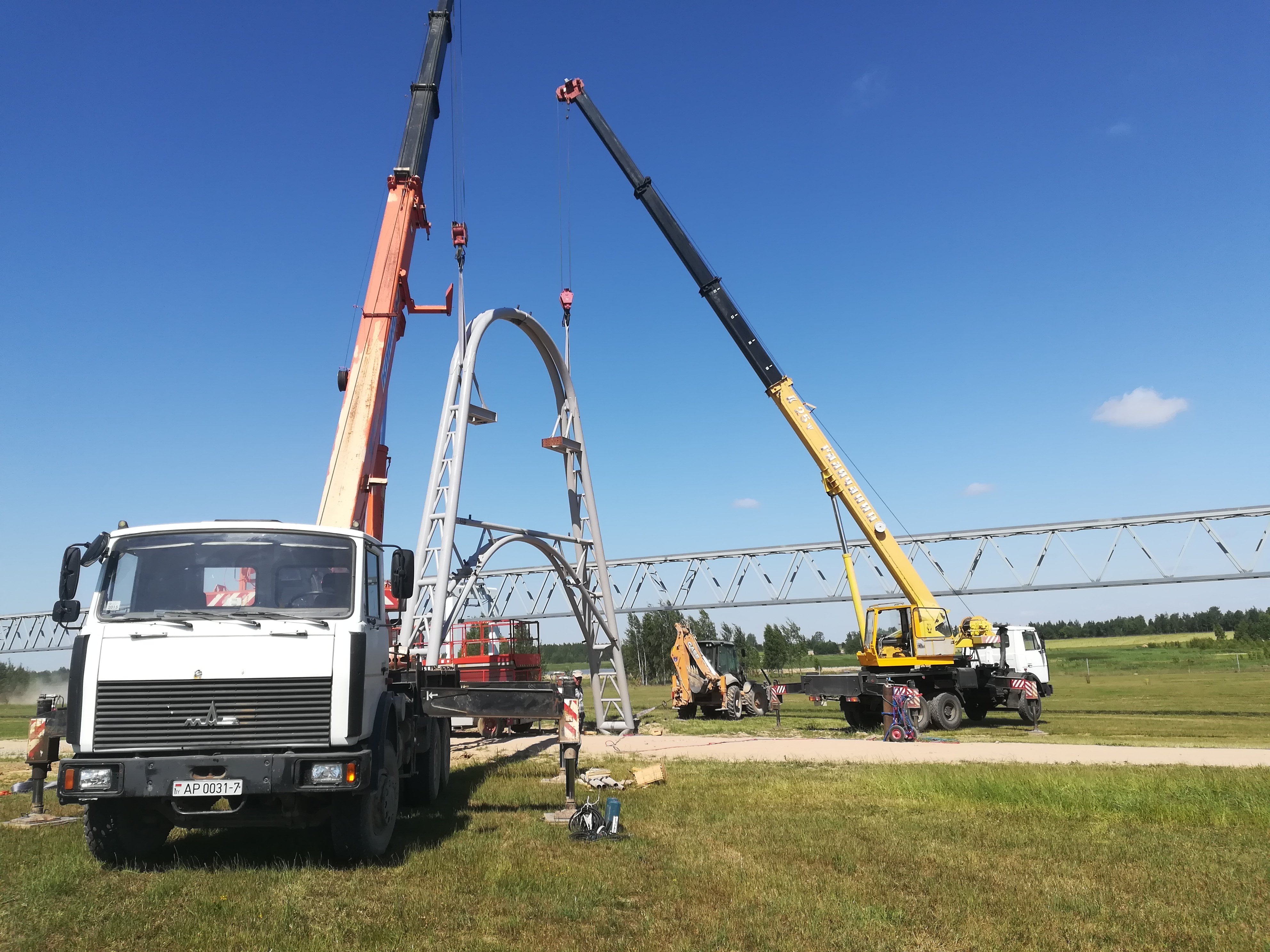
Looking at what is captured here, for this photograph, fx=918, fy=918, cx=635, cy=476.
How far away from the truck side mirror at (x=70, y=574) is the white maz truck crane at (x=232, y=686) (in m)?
0.01

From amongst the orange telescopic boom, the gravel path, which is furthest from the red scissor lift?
the orange telescopic boom

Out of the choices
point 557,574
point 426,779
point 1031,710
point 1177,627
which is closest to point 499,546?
point 557,574

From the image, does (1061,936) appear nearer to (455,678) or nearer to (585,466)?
(455,678)

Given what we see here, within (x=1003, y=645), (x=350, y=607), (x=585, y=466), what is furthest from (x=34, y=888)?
(x=1003, y=645)

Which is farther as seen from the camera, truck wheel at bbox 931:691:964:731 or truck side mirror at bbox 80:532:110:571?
truck wheel at bbox 931:691:964:731

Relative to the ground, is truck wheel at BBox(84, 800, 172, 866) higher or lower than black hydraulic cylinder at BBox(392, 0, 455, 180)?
lower

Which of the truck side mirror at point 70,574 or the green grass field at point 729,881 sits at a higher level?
the truck side mirror at point 70,574

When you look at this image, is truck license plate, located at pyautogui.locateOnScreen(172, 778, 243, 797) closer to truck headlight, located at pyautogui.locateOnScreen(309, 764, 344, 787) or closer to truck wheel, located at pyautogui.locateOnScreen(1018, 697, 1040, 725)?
truck headlight, located at pyautogui.locateOnScreen(309, 764, 344, 787)

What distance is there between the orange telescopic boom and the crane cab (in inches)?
535

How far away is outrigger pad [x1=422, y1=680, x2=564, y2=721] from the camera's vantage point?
389 inches

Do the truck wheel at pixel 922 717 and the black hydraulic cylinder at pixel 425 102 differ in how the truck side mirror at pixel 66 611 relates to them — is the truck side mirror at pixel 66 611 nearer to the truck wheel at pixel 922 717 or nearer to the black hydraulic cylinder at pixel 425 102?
the black hydraulic cylinder at pixel 425 102

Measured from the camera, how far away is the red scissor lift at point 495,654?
70.4 feet

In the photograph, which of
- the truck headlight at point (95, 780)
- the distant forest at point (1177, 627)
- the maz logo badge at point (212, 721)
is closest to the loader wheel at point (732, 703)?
the maz logo badge at point (212, 721)

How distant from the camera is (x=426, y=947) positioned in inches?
220
